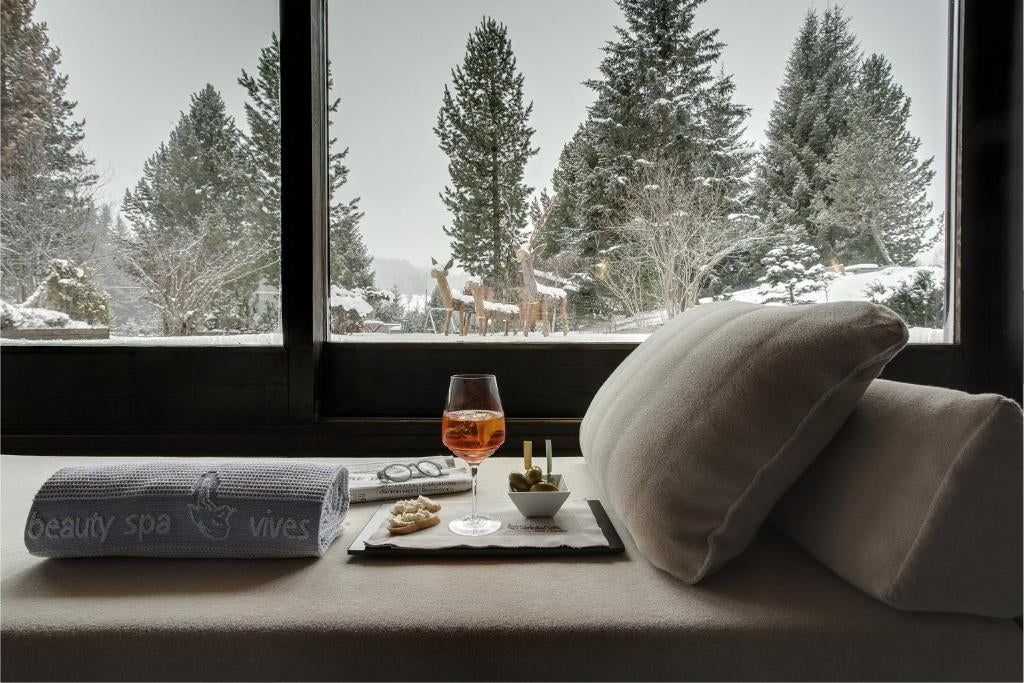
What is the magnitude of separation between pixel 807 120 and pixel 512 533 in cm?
211

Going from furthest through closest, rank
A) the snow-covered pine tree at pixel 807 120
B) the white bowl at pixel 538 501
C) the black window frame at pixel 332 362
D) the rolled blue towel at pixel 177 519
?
1. the snow-covered pine tree at pixel 807 120
2. the black window frame at pixel 332 362
3. the white bowl at pixel 538 501
4. the rolled blue towel at pixel 177 519

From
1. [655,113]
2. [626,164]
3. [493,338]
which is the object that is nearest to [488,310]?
[493,338]

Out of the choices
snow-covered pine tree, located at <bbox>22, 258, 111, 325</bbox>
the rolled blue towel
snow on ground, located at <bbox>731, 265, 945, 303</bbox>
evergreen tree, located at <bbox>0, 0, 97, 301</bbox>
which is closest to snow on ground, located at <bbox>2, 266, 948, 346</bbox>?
snow on ground, located at <bbox>731, 265, 945, 303</bbox>

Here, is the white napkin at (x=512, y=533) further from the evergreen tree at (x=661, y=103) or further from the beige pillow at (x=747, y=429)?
the evergreen tree at (x=661, y=103)

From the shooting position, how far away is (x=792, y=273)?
2.28m

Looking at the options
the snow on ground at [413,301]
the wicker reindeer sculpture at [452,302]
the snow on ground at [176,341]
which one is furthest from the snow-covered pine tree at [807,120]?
→ the snow on ground at [176,341]

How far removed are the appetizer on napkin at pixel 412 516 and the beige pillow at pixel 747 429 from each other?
0.33 meters

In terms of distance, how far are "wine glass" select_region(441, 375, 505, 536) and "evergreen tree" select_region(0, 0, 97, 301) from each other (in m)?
2.11

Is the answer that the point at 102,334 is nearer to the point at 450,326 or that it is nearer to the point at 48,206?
the point at 48,206

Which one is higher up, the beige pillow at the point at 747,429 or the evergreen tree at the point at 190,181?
the evergreen tree at the point at 190,181

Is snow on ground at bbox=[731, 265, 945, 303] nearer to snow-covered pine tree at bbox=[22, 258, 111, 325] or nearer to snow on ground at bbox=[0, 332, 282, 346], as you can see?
snow on ground at bbox=[0, 332, 282, 346]

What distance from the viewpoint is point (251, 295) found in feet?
7.38

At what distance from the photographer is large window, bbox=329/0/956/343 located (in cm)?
223

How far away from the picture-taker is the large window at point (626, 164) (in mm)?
2229
